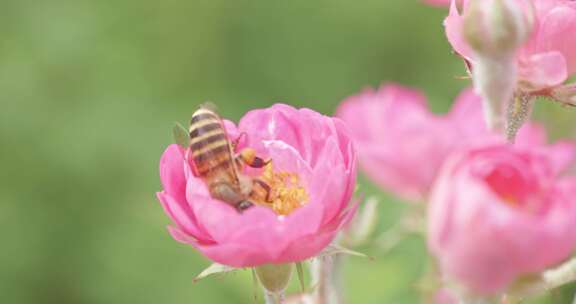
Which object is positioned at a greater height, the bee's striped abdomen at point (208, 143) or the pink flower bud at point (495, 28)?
the bee's striped abdomen at point (208, 143)

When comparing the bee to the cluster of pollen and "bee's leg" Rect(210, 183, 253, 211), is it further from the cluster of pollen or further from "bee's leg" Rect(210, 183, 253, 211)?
the cluster of pollen

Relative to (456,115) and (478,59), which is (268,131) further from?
(456,115)

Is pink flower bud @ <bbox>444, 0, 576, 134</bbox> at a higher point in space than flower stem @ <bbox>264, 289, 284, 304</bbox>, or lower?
higher

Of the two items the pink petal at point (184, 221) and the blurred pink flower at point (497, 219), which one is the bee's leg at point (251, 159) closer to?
the pink petal at point (184, 221)

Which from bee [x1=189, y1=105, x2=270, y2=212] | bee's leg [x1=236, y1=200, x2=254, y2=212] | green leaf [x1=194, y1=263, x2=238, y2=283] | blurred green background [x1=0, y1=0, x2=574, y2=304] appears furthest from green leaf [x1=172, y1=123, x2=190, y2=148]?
blurred green background [x1=0, y1=0, x2=574, y2=304]

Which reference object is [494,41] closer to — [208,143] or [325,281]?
[208,143]

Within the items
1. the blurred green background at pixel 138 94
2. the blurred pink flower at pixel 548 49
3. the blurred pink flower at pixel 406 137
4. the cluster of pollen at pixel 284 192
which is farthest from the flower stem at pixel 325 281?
the blurred green background at pixel 138 94
